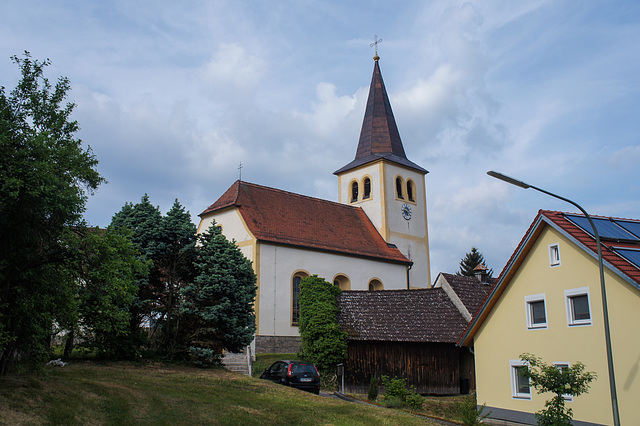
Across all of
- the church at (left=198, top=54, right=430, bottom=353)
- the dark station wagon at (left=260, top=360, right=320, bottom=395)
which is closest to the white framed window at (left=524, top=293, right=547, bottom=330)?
the dark station wagon at (left=260, top=360, right=320, bottom=395)

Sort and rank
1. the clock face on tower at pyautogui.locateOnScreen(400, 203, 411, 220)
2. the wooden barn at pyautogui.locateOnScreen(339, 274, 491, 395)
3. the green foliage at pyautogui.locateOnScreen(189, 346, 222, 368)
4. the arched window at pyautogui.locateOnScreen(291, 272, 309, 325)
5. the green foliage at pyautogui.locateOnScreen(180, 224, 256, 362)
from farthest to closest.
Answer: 1. the clock face on tower at pyautogui.locateOnScreen(400, 203, 411, 220)
2. the arched window at pyautogui.locateOnScreen(291, 272, 309, 325)
3. the wooden barn at pyautogui.locateOnScreen(339, 274, 491, 395)
4. the green foliage at pyautogui.locateOnScreen(180, 224, 256, 362)
5. the green foliage at pyautogui.locateOnScreen(189, 346, 222, 368)

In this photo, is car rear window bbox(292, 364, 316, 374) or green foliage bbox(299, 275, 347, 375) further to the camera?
green foliage bbox(299, 275, 347, 375)

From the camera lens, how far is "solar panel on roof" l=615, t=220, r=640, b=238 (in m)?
18.9

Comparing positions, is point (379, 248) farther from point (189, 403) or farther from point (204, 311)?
point (189, 403)

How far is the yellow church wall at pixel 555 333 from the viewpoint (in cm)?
1585

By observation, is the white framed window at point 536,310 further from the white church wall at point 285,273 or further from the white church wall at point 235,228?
the white church wall at point 235,228

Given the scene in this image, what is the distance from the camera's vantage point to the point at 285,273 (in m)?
33.4

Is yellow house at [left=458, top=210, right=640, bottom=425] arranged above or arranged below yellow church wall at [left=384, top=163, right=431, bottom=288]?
below

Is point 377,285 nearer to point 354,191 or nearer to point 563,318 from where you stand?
point 354,191

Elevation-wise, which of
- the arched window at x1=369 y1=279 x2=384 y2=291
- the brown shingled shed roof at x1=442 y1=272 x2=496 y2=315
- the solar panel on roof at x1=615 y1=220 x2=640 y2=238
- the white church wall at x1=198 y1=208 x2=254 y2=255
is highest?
the white church wall at x1=198 y1=208 x2=254 y2=255

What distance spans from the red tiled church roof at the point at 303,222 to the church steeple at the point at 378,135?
6049mm

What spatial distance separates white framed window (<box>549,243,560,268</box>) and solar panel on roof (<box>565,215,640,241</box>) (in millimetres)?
1004

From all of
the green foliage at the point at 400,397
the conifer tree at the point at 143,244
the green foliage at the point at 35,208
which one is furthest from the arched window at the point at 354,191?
the green foliage at the point at 35,208

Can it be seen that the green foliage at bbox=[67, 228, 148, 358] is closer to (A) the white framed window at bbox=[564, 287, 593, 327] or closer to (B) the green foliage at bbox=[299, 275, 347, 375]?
(B) the green foliage at bbox=[299, 275, 347, 375]
